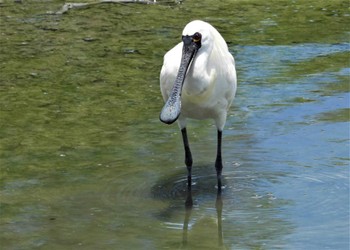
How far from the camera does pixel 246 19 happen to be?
12477mm

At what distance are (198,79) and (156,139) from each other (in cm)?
164

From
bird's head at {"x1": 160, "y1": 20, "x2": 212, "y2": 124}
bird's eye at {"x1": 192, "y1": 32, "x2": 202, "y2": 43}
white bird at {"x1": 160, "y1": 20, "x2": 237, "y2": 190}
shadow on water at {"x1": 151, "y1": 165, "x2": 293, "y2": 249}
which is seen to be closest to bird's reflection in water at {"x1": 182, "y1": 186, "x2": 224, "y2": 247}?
shadow on water at {"x1": 151, "y1": 165, "x2": 293, "y2": 249}

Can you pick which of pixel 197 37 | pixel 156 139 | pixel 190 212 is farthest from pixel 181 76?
pixel 156 139

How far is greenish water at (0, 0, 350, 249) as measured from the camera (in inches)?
237

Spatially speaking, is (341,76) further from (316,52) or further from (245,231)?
(245,231)

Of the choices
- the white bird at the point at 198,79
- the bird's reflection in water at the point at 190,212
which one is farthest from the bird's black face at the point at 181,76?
the bird's reflection in water at the point at 190,212

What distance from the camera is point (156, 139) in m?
7.91

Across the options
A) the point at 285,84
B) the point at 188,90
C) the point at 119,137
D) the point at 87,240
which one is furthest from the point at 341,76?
the point at 87,240

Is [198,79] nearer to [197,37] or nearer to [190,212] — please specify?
[197,37]

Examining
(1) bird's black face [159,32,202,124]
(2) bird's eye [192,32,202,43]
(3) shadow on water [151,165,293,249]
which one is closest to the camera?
(3) shadow on water [151,165,293,249]

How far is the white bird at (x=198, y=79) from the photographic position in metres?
6.30

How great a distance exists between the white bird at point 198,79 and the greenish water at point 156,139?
1.59 ft

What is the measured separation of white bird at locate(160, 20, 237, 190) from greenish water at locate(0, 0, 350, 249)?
0.48m

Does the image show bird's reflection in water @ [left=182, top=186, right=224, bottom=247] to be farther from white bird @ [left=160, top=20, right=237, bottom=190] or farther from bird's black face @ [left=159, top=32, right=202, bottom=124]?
bird's black face @ [left=159, top=32, right=202, bottom=124]
